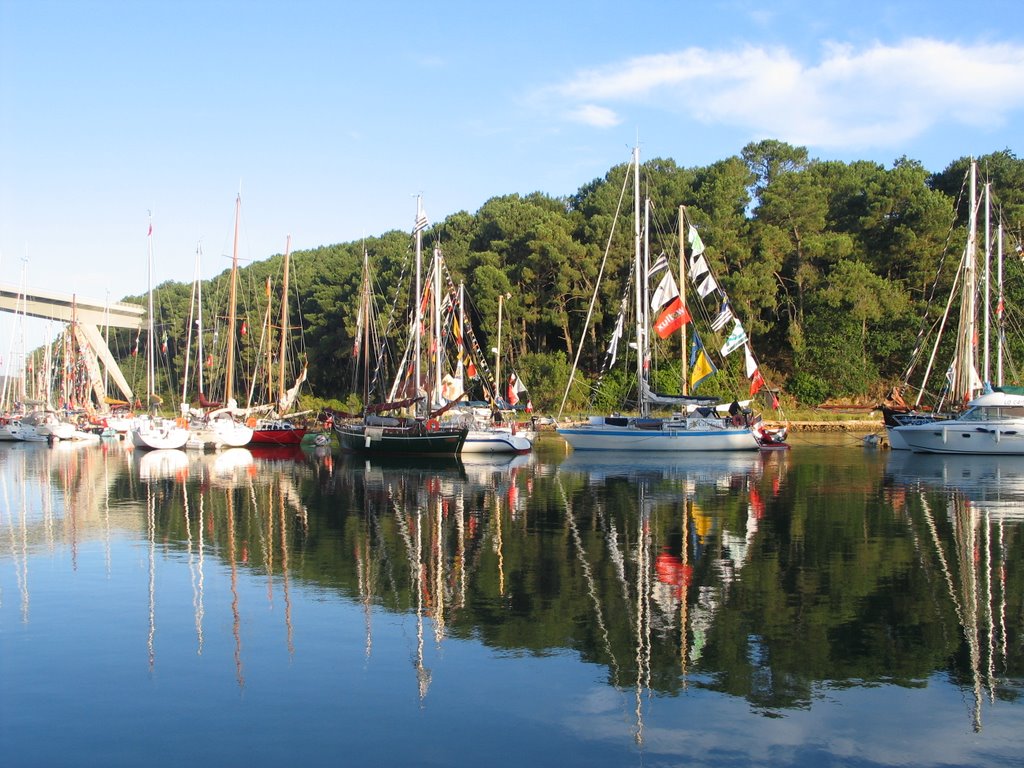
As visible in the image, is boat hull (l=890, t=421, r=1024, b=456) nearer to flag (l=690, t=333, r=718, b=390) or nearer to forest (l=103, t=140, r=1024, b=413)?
flag (l=690, t=333, r=718, b=390)

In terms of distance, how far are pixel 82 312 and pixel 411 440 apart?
65.8 meters

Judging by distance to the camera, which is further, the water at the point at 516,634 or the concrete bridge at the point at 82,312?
the concrete bridge at the point at 82,312

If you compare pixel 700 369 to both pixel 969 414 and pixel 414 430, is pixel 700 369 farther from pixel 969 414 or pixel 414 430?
pixel 414 430

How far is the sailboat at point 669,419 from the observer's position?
47.3 meters

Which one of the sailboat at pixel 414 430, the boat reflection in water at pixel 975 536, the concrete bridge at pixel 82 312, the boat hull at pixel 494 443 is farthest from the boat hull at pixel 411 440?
the concrete bridge at pixel 82 312

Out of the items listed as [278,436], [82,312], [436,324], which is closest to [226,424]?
[278,436]

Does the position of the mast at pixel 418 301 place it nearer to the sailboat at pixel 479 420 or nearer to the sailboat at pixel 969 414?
the sailboat at pixel 479 420

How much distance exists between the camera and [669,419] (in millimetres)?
48062

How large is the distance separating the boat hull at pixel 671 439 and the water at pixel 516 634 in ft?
66.5

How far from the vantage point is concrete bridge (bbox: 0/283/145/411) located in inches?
3617

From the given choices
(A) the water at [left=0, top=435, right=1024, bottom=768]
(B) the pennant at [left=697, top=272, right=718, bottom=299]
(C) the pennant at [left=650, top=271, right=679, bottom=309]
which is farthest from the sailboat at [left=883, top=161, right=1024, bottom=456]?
(A) the water at [left=0, top=435, right=1024, bottom=768]

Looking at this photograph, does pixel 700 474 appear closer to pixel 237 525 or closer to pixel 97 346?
pixel 237 525

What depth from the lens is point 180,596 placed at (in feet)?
52.5

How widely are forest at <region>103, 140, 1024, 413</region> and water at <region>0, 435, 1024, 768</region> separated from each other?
136 ft
